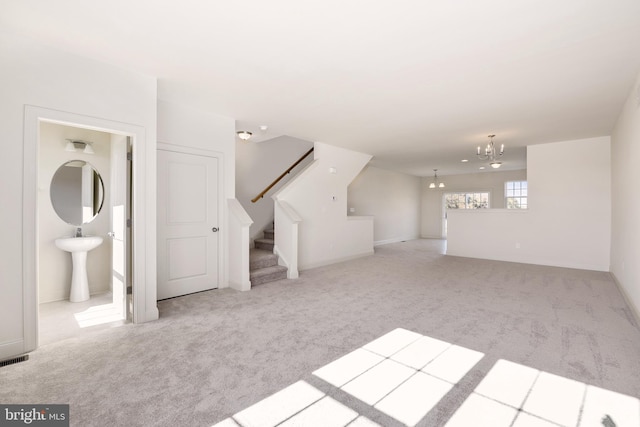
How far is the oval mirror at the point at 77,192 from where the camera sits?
12.7 feet

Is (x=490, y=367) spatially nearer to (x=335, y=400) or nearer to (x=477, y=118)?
(x=335, y=400)

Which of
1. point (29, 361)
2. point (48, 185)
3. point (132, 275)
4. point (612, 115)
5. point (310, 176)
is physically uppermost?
point (612, 115)

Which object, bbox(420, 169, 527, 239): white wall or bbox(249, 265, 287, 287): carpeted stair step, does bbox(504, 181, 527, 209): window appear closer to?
bbox(420, 169, 527, 239): white wall

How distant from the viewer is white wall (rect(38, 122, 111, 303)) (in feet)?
12.3

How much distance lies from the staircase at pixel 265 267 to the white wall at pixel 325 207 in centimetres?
68

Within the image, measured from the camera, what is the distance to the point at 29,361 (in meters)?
2.30

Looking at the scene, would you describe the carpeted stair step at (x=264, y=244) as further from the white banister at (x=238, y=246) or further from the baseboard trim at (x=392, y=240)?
the baseboard trim at (x=392, y=240)

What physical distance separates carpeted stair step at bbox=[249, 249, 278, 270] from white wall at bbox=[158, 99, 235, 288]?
1.87 feet

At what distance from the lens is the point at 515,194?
10.1 meters

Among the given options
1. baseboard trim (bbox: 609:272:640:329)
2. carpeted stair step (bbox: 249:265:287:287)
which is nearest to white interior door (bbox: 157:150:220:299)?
carpeted stair step (bbox: 249:265:287:287)

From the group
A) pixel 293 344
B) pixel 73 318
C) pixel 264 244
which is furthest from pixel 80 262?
pixel 293 344

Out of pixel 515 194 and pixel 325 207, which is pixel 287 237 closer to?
pixel 325 207

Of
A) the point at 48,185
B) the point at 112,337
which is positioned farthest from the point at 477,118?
the point at 48,185

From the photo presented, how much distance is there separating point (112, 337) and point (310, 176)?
4182 mm
